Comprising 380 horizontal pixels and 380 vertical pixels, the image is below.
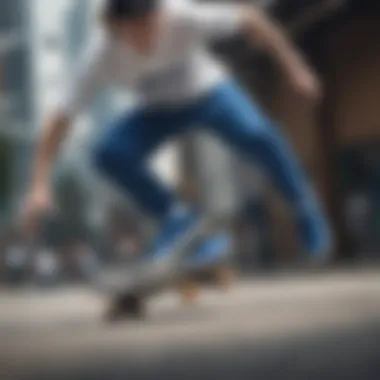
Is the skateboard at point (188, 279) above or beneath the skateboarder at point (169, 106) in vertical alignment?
beneath

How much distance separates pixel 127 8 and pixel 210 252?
239mm

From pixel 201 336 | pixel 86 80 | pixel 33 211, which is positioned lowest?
pixel 201 336

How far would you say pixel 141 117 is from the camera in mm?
861

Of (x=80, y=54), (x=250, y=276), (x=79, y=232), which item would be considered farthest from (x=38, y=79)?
(x=250, y=276)

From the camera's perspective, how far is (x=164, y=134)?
0.86m

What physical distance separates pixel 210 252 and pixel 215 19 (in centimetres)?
22

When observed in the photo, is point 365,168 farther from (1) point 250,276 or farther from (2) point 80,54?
(2) point 80,54

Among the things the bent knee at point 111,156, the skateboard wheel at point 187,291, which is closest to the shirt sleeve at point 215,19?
the bent knee at point 111,156

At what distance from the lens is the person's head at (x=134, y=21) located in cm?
85

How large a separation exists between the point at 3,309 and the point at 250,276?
24 centimetres

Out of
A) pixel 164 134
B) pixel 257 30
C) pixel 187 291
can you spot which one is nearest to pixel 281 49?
pixel 257 30

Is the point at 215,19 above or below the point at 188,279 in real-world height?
above

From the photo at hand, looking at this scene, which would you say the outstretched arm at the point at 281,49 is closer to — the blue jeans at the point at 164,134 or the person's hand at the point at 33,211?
the blue jeans at the point at 164,134

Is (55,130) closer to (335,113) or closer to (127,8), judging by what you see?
(127,8)
